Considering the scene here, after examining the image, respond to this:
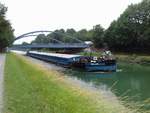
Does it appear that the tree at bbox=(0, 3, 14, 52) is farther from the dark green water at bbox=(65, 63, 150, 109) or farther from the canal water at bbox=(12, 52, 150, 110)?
the dark green water at bbox=(65, 63, 150, 109)

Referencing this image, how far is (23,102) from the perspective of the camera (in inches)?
511

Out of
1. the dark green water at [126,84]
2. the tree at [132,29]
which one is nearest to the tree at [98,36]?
the tree at [132,29]

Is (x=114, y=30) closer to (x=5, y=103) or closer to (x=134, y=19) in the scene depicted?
(x=134, y=19)

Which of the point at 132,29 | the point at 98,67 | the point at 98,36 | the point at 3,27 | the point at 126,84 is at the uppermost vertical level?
the point at 132,29

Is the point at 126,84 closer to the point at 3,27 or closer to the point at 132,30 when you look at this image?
the point at 3,27

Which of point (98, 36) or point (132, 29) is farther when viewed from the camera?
point (98, 36)

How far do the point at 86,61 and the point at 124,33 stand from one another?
40.5 metres

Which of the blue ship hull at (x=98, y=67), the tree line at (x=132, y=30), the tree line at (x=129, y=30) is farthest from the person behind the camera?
the tree line at (x=132, y=30)

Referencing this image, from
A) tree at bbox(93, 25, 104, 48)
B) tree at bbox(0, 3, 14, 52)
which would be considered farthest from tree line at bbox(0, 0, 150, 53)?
tree at bbox(93, 25, 104, 48)

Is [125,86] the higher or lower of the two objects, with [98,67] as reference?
lower

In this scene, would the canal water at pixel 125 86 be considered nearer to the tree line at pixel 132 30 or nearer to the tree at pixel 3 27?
the tree at pixel 3 27

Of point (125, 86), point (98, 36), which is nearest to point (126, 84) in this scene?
point (125, 86)

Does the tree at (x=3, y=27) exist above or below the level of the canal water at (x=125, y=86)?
above

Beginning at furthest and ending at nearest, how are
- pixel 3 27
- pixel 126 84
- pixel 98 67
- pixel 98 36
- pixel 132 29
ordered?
pixel 98 36, pixel 132 29, pixel 3 27, pixel 98 67, pixel 126 84
